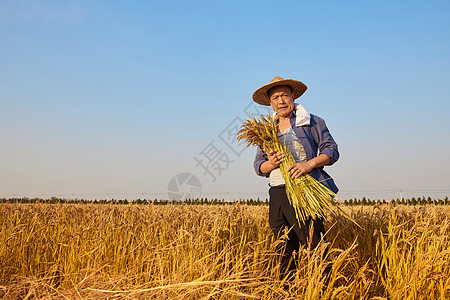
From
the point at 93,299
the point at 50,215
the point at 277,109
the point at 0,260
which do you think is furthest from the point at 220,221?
the point at 50,215

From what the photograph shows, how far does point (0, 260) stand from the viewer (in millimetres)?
3920

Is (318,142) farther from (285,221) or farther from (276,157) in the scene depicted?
(285,221)

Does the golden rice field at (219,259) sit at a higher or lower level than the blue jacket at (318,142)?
lower

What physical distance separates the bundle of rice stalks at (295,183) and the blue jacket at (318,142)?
11cm

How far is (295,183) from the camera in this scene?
3059 millimetres

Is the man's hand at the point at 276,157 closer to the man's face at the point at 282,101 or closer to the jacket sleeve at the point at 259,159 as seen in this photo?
the jacket sleeve at the point at 259,159

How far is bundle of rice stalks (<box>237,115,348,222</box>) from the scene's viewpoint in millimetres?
3020

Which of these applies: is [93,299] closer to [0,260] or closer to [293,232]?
[293,232]

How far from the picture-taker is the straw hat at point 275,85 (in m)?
3.43

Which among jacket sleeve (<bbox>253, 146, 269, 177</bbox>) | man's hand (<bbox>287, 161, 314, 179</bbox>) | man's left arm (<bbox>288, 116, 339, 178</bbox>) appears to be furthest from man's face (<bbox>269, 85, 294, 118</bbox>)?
man's hand (<bbox>287, 161, 314, 179</bbox>)

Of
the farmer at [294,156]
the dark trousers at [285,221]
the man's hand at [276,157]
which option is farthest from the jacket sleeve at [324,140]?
the dark trousers at [285,221]

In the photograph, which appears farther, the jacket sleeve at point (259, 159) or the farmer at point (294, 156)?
the jacket sleeve at point (259, 159)

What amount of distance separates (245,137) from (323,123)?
2.60 ft

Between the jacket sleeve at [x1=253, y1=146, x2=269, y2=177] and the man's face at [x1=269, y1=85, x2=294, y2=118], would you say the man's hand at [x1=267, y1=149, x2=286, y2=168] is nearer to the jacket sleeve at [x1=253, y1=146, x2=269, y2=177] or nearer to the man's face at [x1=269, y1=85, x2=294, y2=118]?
the jacket sleeve at [x1=253, y1=146, x2=269, y2=177]
